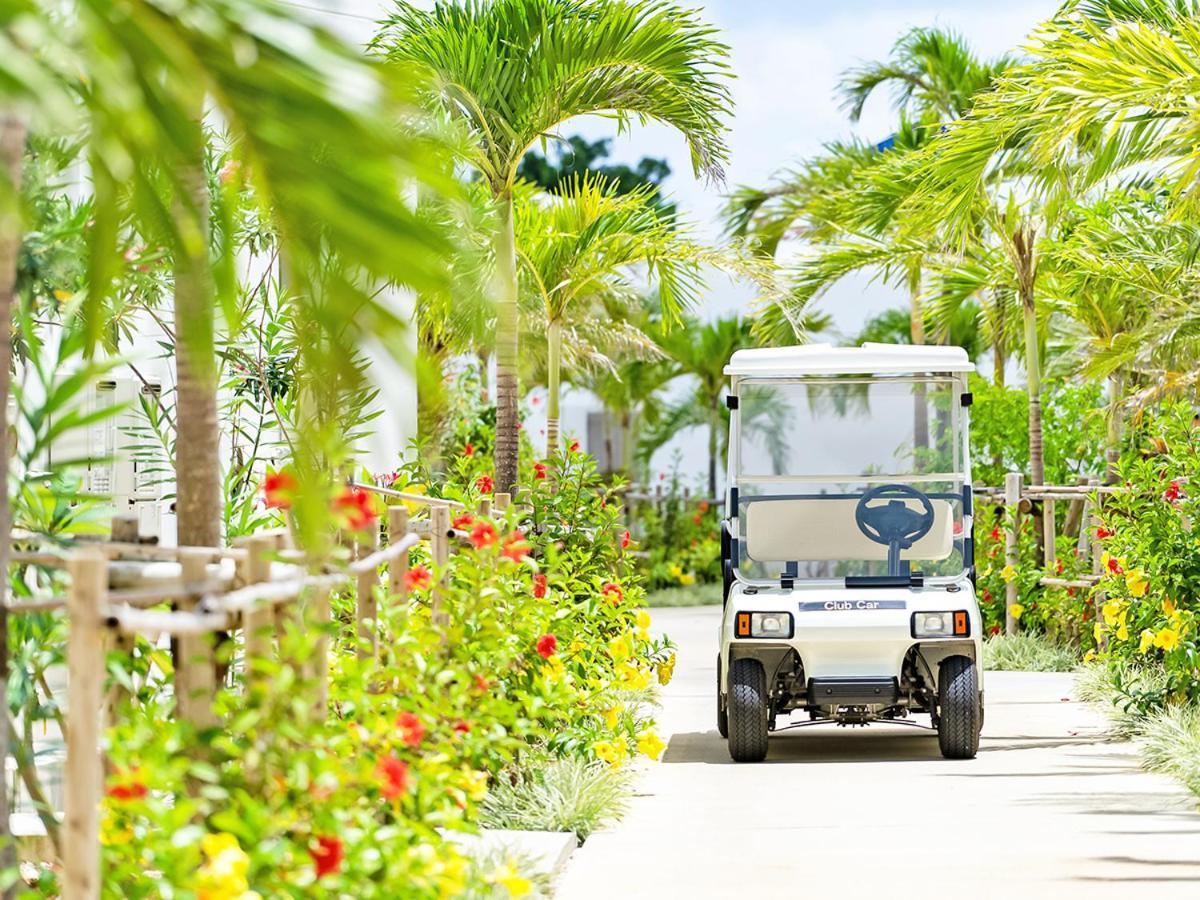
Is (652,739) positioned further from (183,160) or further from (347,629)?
(183,160)

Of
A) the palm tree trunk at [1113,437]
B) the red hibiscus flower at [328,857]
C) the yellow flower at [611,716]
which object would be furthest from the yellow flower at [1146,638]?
the red hibiscus flower at [328,857]

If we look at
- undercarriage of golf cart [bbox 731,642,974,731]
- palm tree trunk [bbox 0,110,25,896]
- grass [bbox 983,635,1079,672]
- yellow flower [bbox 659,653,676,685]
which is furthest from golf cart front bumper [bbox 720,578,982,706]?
palm tree trunk [bbox 0,110,25,896]

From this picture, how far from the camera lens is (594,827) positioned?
636 cm

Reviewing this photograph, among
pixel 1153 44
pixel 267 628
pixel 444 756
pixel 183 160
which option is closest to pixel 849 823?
pixel 444 756

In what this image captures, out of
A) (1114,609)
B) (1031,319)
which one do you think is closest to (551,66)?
(1114,609)

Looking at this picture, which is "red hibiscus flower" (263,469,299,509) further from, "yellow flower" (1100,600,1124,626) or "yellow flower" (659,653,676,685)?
"yellow flower" (1100,600,1124,626)

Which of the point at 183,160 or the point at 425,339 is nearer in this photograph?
the point at 183,160

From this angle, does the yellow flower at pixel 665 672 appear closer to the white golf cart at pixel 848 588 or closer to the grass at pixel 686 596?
the white golf cart at pixel 848 588

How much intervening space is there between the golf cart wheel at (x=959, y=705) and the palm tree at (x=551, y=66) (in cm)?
299

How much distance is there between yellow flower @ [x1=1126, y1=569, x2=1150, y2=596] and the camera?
348 inches

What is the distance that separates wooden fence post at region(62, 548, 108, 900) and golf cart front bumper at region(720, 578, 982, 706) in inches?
213

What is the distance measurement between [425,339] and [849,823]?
36.0ft

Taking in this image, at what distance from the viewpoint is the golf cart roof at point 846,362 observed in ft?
28.2

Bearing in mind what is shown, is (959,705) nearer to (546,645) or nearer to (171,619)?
(546,645)
